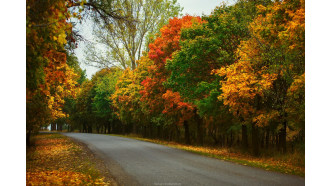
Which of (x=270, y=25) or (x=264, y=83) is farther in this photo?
(x=264, y=83)

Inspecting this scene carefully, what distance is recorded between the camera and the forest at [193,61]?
6470mm

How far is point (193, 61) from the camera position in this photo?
16797mm

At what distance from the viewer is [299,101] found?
9.55 meters

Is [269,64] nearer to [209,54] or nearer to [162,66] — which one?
[209,54]

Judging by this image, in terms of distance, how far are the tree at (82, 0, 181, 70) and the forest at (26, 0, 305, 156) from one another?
57 mm

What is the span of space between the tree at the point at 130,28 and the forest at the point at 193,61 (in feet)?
0.19

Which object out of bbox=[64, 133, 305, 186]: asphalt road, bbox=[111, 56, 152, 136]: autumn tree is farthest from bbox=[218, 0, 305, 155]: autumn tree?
bbox=[111, 56, 152, 136]: autumn tree

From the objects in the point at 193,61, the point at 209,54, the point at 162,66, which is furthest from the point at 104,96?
the point at 209,54

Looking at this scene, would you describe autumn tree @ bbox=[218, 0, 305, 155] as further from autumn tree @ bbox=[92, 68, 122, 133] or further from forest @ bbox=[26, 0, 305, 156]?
autumn tree @ bbox=[92, 68, 122, 133]

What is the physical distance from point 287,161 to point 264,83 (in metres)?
4.20
